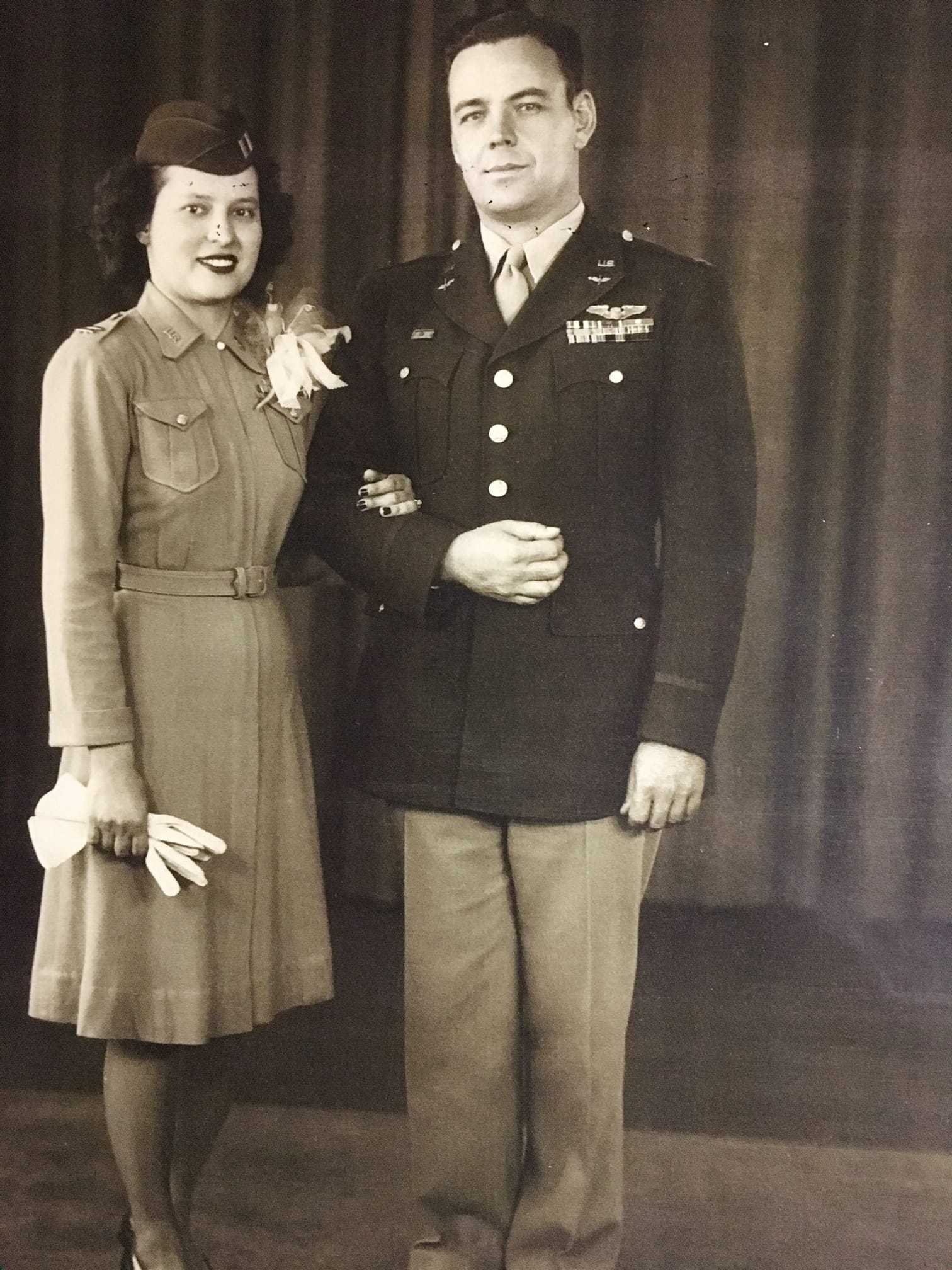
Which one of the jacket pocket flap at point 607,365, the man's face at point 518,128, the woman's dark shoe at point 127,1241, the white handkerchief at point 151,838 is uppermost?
the man's face at point 518,128

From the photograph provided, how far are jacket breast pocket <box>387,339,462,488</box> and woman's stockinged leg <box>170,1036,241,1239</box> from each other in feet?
2.50

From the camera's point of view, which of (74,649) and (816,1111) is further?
(816,1111)

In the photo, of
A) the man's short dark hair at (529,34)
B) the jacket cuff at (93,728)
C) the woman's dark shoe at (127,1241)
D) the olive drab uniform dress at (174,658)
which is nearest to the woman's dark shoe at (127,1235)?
the woman's dark shoe at (127,1241)

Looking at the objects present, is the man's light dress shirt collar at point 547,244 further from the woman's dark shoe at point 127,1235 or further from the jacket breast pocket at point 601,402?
the woman's dark shoe at point 127,1235

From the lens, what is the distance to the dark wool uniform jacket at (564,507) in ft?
4.46

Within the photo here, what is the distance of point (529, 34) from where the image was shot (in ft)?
4.47

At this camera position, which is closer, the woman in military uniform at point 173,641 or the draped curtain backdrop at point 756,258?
the woman in military uniform at point 173,641

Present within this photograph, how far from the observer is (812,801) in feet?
4.86

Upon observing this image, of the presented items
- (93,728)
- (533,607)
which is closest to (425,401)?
(533,607)

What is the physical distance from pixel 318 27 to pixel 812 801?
1165 mm

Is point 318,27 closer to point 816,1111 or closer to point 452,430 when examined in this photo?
point 452,430

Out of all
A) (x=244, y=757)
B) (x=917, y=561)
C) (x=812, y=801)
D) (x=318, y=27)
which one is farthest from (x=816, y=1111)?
(x=318, y=27)

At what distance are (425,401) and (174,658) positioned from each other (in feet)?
1.40

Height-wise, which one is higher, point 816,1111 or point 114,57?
point 114,57
